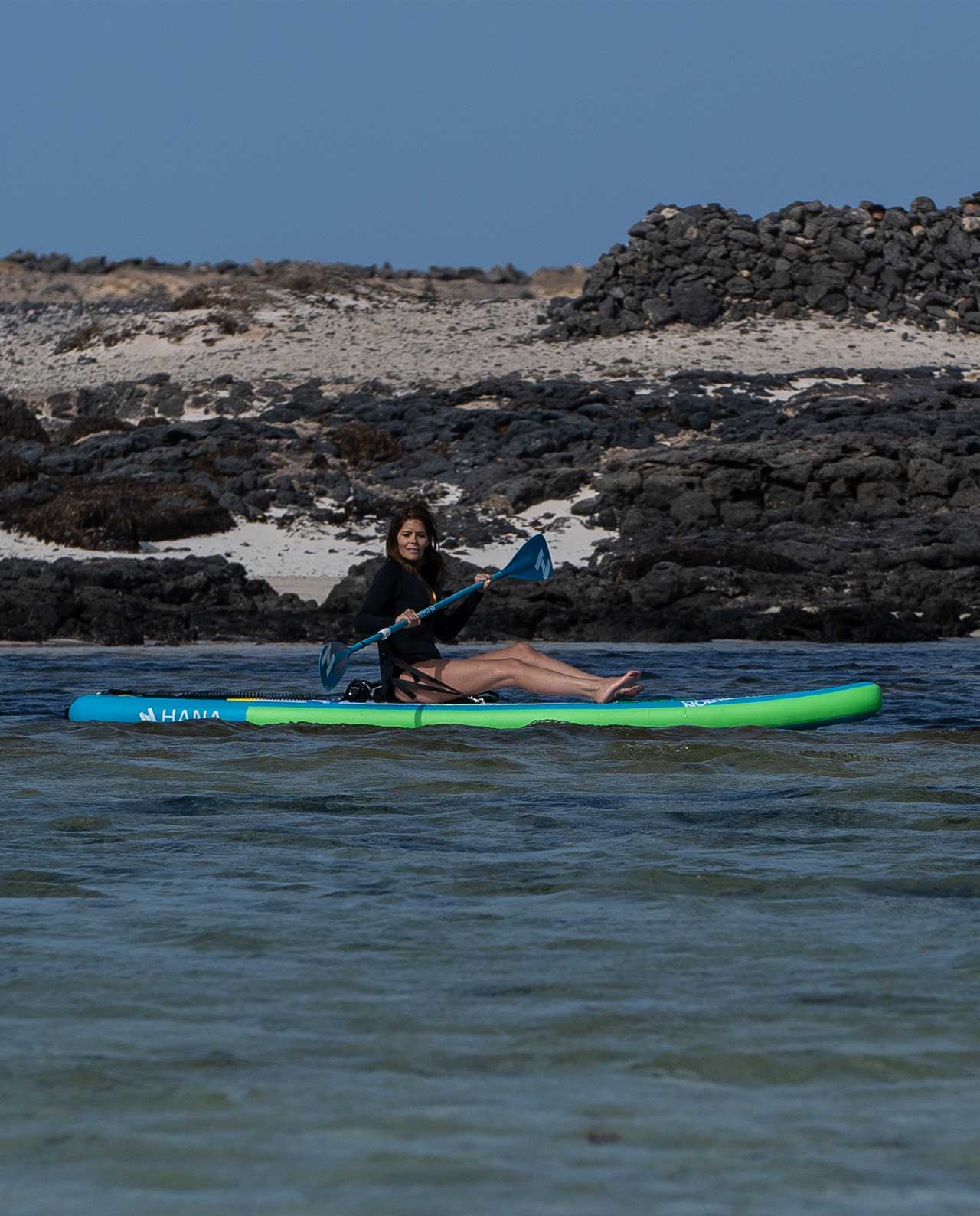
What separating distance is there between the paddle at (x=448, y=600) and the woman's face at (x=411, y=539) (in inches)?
11.9

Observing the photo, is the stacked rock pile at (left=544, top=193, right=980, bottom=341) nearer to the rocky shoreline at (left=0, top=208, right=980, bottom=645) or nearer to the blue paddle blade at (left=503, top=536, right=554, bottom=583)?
the rocky shoreline at (left=0, top=208, right=980, bottom=645)

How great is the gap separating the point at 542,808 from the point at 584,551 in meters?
12.9

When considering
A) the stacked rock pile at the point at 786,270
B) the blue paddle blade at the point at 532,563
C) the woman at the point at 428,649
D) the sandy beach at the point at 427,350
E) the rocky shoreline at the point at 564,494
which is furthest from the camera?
the stacked rock pile at the point at 786,270

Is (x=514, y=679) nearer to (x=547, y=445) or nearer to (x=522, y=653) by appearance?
(x=522, y=653)

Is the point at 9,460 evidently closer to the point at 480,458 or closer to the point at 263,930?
the point at 480,458

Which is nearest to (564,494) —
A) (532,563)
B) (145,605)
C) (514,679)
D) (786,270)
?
(145,605)

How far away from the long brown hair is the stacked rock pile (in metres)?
25.3

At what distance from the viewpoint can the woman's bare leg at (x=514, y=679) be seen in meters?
8.70

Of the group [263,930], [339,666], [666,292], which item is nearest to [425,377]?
[666,292]

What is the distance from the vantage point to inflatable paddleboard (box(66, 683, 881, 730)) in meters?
8.68

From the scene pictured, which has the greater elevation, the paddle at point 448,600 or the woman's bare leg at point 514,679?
the paddle at point 448,600

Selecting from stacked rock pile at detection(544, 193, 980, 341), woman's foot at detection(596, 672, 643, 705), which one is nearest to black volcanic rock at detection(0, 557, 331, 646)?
woman's foot at detection(596, 672, 643, 705)

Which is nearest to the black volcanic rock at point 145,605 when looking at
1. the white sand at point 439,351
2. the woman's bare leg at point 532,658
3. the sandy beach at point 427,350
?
the woman's bare leg at point 532,658

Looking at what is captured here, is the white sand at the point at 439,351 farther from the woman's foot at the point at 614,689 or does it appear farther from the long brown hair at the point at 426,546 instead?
the woman's foot at the point at 614,689
